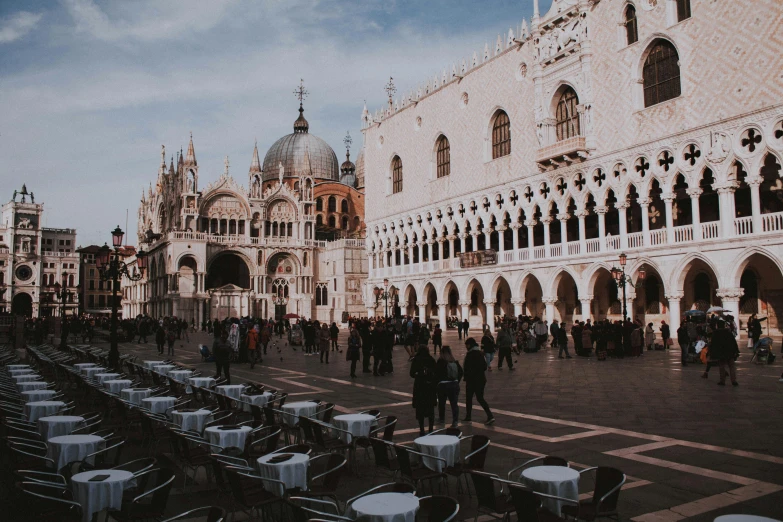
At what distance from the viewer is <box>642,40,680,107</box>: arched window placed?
1067 inches

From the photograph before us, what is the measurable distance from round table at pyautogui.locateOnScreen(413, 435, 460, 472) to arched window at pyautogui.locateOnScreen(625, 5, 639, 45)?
27.2m

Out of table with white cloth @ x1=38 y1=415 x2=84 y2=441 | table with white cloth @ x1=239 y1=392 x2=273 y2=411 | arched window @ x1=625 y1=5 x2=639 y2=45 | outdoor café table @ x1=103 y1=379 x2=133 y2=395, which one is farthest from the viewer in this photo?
arched window @ x1=625 y1=5 x2=639 y2=45

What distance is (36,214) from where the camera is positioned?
89.2m

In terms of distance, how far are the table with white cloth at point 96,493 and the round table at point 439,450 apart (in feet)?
9.27

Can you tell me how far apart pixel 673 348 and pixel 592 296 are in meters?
6.78

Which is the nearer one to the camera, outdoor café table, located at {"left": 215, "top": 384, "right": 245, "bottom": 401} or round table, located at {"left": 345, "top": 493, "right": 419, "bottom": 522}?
round table, located at {"left": 345, "top": 493, "right": 419, "bottom": 522}

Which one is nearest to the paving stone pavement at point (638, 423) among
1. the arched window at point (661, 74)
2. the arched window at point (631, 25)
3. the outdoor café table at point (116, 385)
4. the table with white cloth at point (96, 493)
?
the table with white cloth at point (96, 493)

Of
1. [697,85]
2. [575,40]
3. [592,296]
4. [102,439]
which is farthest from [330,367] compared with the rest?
[575,40]

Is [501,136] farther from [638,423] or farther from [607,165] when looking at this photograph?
[638,423]

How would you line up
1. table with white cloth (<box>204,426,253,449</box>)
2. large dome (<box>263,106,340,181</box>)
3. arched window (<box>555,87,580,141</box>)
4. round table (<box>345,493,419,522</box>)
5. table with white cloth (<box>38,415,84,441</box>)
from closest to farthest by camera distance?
round table (<box>345,493,419,522</box>) < table with white cloth (<box>204,426,253,449</box>) < table with white cloth (<box>38,415,84,441</box>) < arched window (<box>555,87,580,141</box>) < large dome (<box>263,106,340,181</box>)

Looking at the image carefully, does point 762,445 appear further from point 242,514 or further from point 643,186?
point 643,186

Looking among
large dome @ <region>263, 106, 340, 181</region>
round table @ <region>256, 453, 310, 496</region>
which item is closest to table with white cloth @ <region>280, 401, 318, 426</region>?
round table @ <region>256, 453, 310, 496</region>

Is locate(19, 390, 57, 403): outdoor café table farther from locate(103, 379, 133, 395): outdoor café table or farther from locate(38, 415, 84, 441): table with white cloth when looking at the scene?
locate(38, 415, 84, 441): table with white cloth

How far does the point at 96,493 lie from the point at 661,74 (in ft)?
93.6
